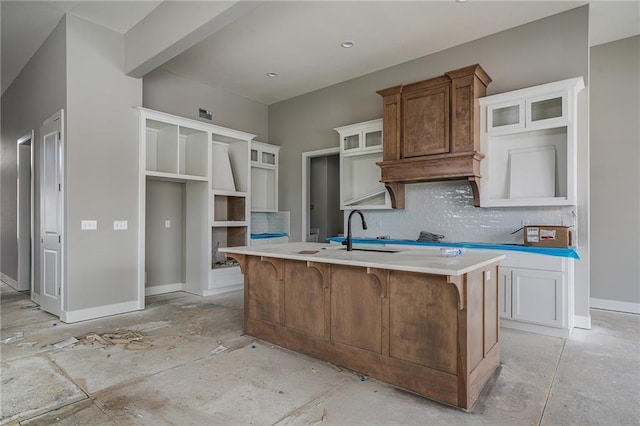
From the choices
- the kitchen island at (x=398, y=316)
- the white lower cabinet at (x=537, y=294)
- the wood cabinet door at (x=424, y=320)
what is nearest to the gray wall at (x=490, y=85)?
the white lower cabinet at (x=537, y=294)

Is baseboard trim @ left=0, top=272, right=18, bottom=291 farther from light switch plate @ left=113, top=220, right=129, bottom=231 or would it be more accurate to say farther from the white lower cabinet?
the white lower cabinet

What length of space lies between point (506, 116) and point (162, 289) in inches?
200

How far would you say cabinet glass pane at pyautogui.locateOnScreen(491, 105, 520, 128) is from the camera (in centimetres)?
391

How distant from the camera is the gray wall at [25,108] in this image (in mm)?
4176

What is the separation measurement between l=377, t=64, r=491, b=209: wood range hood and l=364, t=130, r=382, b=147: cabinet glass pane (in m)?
0.42

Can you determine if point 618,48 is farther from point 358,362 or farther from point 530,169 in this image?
point 358,362

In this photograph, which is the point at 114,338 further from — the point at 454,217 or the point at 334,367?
the point at 454,217

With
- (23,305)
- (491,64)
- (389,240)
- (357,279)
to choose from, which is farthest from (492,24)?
(23,305)

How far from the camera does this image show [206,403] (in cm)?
222

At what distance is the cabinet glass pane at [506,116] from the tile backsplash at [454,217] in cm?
81

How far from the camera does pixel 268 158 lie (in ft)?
21.5

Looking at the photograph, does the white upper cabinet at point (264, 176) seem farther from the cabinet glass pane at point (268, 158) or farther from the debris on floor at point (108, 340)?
the debris on floor at point (108, 340)

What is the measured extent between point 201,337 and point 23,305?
9.68 ft

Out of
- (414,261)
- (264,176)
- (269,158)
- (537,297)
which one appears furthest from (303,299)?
Answer: (269,158)
